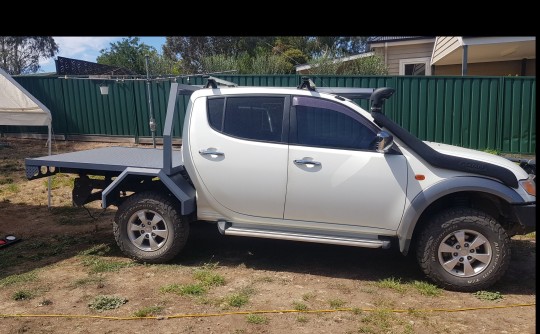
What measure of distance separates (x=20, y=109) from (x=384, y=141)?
21.7ft

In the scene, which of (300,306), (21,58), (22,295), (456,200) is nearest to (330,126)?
(456,200)

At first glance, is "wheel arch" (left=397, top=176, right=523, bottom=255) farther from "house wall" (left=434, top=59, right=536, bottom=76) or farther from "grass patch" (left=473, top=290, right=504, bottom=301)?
"house wall" (left=434, top=59, right=536, bottom=76)

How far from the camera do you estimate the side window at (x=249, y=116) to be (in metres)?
5.09

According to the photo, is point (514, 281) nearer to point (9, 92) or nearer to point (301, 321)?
point (301, 321)

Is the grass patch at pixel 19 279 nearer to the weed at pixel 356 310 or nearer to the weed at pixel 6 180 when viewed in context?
the weed at pixel 356 310

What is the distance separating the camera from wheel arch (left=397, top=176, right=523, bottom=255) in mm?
4562

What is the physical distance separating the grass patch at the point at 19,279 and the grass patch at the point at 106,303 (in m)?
1.00

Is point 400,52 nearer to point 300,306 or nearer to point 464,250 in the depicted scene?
point 464,250

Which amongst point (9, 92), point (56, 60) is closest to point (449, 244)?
point (9, 92)

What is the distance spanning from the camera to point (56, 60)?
17.5 m

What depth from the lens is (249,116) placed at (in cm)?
519

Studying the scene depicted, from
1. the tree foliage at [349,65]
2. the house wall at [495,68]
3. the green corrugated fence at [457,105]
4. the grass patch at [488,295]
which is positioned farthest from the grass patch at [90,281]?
the house wall at [495,68]

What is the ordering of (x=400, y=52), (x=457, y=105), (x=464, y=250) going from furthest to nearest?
(x=400, y=52)
(x=457, y=105)
(x=464, y=250)

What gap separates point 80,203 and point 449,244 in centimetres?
420
